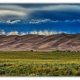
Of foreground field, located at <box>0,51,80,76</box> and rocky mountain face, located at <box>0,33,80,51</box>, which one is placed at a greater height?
rocky mountain face, located at <box>0,33,80,51</box>

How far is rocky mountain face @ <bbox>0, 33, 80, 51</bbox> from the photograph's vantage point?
3.32 m

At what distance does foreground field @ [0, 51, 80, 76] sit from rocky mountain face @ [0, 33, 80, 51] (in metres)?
0.06

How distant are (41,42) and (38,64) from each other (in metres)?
0.26

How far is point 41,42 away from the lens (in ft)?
11.0

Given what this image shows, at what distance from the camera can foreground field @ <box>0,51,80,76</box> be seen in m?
3.26

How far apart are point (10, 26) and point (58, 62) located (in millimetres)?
694

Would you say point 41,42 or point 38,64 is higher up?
point 41,42

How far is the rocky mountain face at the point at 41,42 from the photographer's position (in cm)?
332

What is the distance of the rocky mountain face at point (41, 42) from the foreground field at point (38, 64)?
0.06 m

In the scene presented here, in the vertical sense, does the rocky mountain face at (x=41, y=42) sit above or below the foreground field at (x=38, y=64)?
above

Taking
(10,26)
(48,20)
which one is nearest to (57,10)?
(48,20)

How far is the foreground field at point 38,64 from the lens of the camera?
326 centimetres

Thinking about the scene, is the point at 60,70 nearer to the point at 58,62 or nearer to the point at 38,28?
the point at 58,62

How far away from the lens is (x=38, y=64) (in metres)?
3.28
